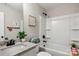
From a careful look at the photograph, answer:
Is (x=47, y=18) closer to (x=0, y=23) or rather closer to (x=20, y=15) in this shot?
(x=20, y=15)

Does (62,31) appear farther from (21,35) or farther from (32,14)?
(21,35)

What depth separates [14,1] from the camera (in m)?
1.51

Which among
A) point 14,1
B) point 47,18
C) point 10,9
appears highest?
point 14,1

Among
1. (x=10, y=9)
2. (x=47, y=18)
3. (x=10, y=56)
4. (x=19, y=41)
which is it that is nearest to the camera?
(x=10, y=56)

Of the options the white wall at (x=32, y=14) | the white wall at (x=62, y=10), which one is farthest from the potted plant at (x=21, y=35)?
the white wall at (x=62, y=10)

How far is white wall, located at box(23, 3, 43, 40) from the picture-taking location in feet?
Answer: 5.77

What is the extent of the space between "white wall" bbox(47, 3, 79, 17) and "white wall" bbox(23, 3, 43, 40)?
25 cm

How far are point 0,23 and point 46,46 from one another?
1083 millimetres

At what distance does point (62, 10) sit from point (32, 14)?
682mm

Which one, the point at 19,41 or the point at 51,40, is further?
the point at 51,40

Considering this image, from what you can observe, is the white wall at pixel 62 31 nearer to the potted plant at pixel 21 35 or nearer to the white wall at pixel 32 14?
the white wall at pixel 32 14

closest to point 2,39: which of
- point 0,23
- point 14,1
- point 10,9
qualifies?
point 0,23

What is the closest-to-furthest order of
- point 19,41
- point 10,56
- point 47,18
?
1. point 10,56
2. point 19,41
3. point 47,18

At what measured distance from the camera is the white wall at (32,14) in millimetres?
1760
